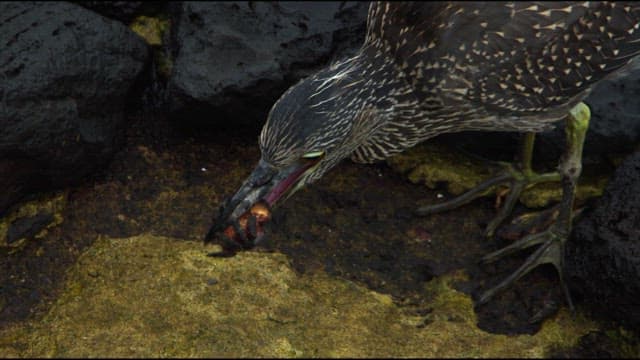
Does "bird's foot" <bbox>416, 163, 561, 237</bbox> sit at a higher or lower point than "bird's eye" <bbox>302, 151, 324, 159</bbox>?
lower

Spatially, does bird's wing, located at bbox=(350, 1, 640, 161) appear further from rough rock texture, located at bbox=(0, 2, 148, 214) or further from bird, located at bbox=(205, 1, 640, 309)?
rough rock texture, located at bbox=(0, 2, 148, 214)

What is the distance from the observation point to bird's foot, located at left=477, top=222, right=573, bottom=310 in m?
4.32

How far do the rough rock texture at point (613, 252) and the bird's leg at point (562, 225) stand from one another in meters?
0.16

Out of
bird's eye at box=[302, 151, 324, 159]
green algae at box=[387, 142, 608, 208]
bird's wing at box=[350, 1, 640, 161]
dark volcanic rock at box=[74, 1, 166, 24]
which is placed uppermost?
bird's wing at box=[350, 1, 640, 161]

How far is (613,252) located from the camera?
396 centimetres

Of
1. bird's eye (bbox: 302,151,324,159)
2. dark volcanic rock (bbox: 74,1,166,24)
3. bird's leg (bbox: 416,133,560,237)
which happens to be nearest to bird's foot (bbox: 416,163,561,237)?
bird's leg (bbox: 416,133,560,237)

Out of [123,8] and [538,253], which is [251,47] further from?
[538,253]

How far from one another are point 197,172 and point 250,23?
0.98m

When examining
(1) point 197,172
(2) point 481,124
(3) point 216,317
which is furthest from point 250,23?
(3) point 216,317

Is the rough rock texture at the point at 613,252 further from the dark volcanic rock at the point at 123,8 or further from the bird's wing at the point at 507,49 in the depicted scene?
the dark volcanic rock at the point at 123,8

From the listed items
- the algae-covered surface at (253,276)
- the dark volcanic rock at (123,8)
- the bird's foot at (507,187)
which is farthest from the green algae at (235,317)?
the dark volcanic rock at (123,8)

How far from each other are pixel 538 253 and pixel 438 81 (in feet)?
3.86

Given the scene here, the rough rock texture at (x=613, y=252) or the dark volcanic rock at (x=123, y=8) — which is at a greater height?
the dark volcanic rock at (x=123, y=8)

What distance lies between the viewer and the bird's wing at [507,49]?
12.7 feet
